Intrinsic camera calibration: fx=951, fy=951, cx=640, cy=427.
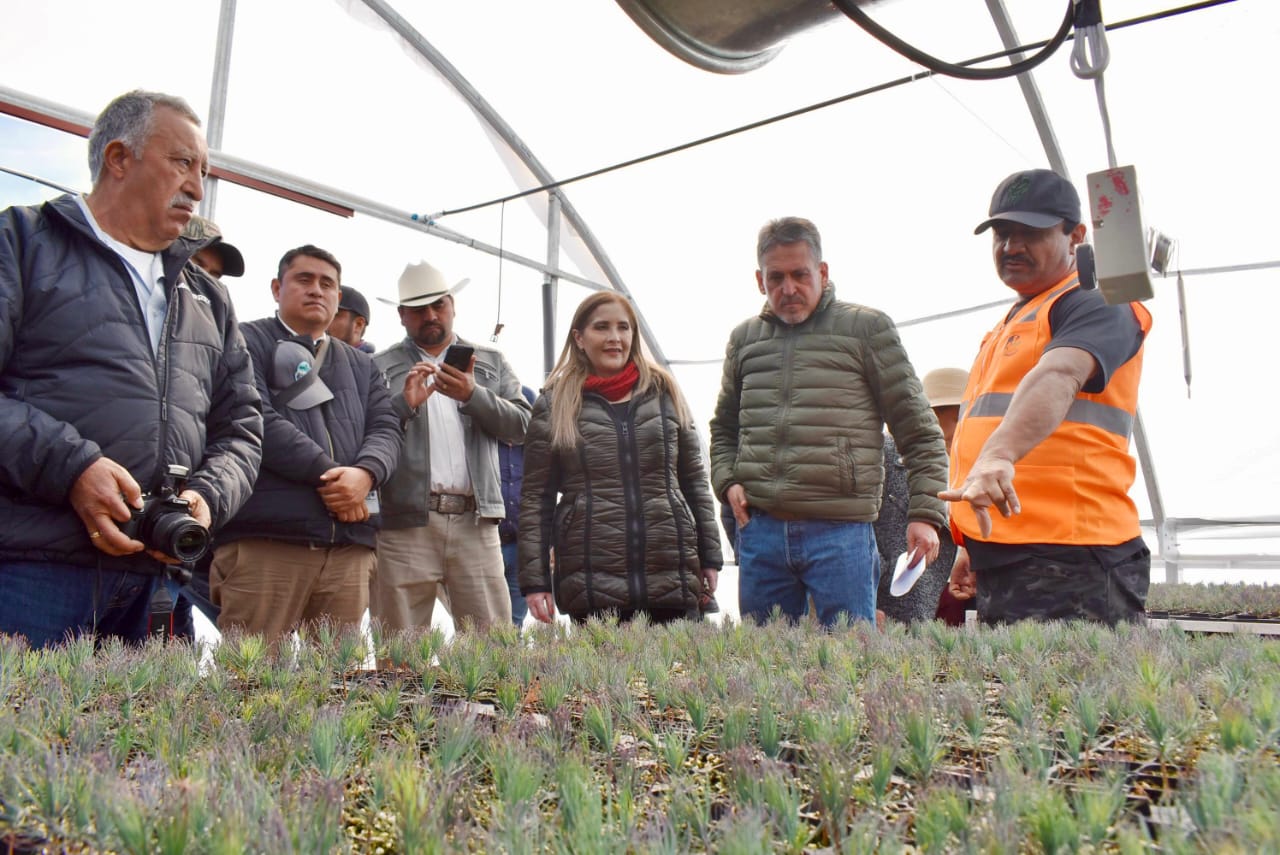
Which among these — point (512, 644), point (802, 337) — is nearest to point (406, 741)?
point (512, 644)

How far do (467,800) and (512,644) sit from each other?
1.02 metres

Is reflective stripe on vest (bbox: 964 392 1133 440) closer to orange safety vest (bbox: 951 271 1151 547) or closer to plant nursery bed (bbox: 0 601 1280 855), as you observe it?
orange safety vest (bbox: 951 271 1151 547)

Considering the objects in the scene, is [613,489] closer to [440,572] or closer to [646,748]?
[440,572]

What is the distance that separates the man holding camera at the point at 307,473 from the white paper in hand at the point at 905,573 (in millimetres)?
1691

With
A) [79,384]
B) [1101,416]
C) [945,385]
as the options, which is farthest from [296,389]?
[945,385]

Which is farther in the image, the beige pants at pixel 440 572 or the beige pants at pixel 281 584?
the beige pants at pixel 440 572

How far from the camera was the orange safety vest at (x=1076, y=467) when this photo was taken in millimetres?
2254

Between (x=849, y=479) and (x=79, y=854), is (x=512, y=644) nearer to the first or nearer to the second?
(x=79, y=854)

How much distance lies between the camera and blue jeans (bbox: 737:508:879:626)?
2988mm

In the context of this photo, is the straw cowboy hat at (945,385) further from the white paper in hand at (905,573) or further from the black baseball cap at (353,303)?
the black baseball cap at (353,303)

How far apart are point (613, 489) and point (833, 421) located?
76 centimetres

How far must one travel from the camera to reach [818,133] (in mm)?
8016

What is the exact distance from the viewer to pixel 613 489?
3.20m

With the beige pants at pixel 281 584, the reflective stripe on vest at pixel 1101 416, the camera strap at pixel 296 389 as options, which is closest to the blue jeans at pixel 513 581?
the beige pants at pixel 281 584
